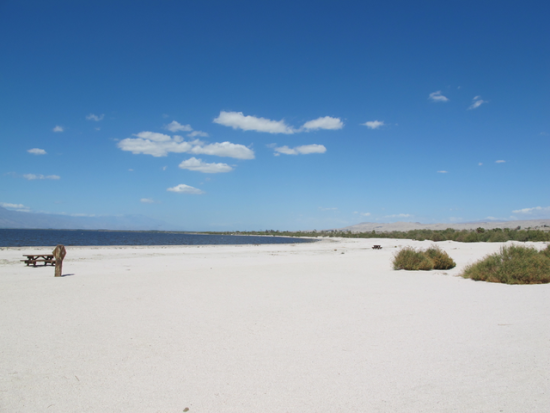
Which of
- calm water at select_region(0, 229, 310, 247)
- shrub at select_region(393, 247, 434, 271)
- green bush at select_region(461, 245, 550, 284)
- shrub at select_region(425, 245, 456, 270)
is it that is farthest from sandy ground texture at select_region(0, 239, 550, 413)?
calm water at select_region(0, 229, 310, 247)

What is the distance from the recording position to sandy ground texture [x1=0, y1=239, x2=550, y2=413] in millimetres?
3416

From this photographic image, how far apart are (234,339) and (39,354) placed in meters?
2.67

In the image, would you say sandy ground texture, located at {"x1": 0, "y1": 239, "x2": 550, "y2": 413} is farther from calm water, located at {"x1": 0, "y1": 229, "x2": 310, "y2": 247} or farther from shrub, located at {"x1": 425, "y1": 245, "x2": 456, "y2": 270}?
calm water, located at {"x1": 0, "y1": 229, "x2": 310, "y2": 247}

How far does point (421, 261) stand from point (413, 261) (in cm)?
32

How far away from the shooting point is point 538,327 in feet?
18.5

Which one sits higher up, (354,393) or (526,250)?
(526,250)

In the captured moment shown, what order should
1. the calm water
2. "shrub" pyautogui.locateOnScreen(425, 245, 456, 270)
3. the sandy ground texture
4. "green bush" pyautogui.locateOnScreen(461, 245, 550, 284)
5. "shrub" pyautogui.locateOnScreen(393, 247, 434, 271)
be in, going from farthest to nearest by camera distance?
the calm water
"shrub" pyautogui.locateOnScreen(425, 245, 456, 270)
"shrub" pyautogui.locateOnScreen(393, 247, 434, 271)
"green bush" pyautogui.locateOnScreen(461, 245, 550, 284)
the sandy ground texture

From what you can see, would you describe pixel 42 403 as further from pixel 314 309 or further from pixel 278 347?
pixel 314 309

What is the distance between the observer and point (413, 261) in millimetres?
14438

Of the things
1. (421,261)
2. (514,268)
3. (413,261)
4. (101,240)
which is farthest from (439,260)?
(101,240)

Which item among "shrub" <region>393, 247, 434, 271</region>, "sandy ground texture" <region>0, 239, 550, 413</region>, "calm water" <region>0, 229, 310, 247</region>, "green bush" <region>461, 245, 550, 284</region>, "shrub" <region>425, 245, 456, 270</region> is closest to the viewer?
"sandy ground texture" <region>0, 239, 550, 413</region>

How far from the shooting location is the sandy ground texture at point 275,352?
3.42 meters

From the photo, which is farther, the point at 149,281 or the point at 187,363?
the point at 149,281

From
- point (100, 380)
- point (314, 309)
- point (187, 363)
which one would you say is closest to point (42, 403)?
point (100, 380)
